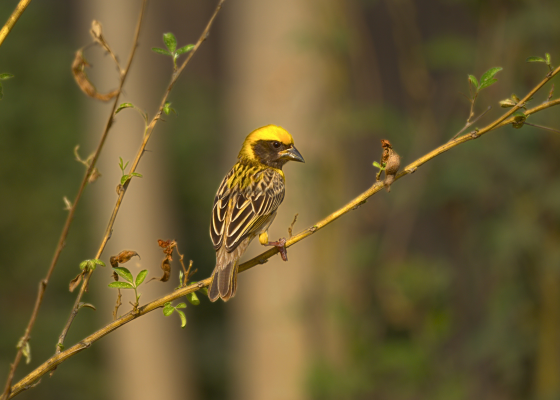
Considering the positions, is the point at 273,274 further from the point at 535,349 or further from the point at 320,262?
the point at 535,349

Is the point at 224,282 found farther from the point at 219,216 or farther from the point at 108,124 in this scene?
the point at 108,124

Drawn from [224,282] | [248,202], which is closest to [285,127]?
[248,202]

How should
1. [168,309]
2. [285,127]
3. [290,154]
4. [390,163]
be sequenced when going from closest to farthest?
[168,309] → [390,163] → [290,154] → [285,127]

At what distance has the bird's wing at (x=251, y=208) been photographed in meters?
3.01

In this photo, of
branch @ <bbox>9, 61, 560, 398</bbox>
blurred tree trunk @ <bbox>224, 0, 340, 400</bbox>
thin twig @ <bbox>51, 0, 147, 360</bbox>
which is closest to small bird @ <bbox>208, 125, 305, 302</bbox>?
branch @ <bbox>9, 61, 560, 398</bbox>

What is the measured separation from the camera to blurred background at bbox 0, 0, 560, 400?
416cm

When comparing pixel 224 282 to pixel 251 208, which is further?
pixel 251 208

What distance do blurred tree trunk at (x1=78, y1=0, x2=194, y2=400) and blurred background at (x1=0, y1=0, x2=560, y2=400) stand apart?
0.11 ft

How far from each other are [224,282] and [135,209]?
6301 millimetres

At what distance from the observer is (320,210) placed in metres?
5.62

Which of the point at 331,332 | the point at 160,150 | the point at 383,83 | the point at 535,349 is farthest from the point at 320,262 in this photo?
the point at 383,83


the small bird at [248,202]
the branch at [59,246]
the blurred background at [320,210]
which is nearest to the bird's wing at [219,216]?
the small bird at [248,202]

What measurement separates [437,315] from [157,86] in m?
6.57

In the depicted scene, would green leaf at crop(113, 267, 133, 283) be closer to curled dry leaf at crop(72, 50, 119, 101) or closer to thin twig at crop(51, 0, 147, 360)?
thin twig at crop(51, 0, 147, 360)
